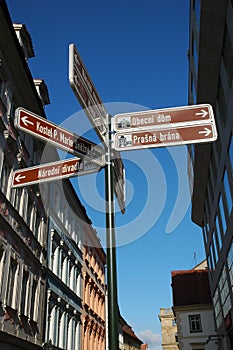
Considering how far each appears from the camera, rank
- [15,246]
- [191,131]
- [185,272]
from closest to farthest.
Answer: [191,131]
[15,246]
[185,272]

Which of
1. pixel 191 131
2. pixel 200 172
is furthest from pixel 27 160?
pixel 191 131

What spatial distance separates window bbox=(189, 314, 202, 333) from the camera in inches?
1454

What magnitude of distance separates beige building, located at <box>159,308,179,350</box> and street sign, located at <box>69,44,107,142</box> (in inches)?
2303

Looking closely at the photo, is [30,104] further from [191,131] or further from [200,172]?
[191,131]

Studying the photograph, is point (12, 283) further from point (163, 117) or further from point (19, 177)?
point (163, 117)

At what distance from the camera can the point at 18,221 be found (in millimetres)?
16047

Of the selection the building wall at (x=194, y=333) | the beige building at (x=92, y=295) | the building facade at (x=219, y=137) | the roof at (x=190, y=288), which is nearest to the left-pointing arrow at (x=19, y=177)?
the building facade at (x=219, y=137)

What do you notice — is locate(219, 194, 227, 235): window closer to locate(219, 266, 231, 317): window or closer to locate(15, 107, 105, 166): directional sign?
locate(219, 266, 231, 317): window

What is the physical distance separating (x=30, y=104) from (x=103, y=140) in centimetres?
1481

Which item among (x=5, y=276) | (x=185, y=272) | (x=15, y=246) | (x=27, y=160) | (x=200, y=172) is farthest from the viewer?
(x=185, y=272)

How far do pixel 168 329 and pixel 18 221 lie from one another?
169 feet

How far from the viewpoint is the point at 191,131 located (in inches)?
179

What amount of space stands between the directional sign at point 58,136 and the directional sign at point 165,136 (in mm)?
362

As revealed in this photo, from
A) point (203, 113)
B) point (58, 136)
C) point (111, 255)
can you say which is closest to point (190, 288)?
point (58, 136)
